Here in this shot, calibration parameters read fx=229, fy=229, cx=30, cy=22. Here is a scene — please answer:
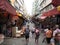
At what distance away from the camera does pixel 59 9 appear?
53.0ft

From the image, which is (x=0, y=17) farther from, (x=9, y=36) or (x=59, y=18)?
(x=9, y=36)

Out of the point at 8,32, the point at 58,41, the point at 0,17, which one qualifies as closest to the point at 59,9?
the point at 58,41

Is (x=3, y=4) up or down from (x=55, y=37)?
up

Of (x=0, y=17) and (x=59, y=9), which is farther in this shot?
(x=0, y=17)

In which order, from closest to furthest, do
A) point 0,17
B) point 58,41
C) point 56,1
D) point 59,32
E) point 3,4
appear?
point 3,4
point 58,41
point 59,32
point 56,1
point 0,17

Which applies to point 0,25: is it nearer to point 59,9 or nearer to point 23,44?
point 23,44

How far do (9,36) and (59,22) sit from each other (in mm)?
11475

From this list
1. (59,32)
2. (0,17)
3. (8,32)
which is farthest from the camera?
(8,32)

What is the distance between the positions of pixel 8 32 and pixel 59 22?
36.8ft

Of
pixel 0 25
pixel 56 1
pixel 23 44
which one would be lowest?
pixel 23 44

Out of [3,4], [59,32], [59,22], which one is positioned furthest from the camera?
[59,22]

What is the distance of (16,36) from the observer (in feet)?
107

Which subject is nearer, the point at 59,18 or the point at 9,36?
the point at 59,18

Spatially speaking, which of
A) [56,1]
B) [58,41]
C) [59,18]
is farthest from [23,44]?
[58,41]
